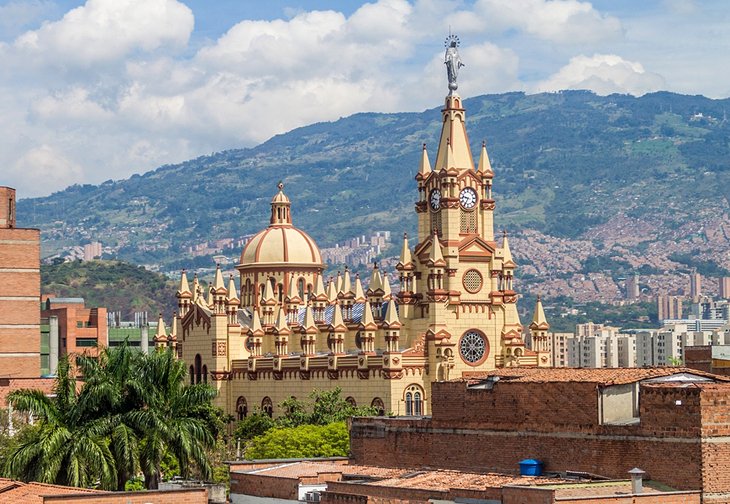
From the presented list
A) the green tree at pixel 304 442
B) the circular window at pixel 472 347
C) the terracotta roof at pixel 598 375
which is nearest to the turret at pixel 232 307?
the circular window at pixel 472 347

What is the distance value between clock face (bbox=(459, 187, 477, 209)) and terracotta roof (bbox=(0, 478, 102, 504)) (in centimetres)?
7696

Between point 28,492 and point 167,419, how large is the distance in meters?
13.7

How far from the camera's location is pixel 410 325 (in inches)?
4850

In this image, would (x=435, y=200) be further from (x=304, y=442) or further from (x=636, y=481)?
(x=636, y=481)

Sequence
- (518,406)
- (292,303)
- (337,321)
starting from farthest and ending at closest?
(292,303), (337,321), (518,406)

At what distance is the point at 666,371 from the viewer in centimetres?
5844

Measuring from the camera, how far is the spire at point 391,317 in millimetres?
118250

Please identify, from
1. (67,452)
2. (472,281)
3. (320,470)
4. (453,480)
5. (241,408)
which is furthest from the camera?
(241,408)

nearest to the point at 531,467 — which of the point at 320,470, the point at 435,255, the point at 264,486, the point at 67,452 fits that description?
the point at 320,470

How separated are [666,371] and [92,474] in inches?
814

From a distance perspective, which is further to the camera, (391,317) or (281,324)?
(281,324)

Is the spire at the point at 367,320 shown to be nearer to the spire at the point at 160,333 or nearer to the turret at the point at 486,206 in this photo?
the turret at the point at 486,206

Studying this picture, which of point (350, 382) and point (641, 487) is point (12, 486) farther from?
point (350, 382)

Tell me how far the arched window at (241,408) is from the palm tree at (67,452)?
235 feet
